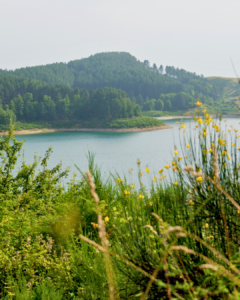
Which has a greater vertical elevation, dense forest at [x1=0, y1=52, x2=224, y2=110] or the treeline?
dense forest at [x1=0, y1=52, x2=224, y2=110]

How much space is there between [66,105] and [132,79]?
2981 inches

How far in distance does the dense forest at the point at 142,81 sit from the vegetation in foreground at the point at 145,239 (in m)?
Answer: 107

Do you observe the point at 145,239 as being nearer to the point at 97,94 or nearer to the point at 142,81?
the point at 97,94

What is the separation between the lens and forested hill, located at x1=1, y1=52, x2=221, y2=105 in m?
138

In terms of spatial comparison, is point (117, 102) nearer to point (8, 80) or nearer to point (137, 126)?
point (137, 126)

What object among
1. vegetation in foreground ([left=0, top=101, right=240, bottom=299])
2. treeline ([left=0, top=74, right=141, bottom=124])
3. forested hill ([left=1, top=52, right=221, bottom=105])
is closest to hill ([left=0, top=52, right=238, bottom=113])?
forested hill ([left=1, top=52, right=221, bottom=105])

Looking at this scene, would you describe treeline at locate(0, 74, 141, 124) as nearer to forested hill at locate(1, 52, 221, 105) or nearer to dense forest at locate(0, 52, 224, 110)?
dense forest at locate(0, 52, 224, 110)

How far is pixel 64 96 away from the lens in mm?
95375

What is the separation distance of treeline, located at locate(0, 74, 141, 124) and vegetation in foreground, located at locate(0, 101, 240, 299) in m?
75.1

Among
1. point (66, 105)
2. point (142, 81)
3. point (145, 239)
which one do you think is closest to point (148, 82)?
point (142, 81)

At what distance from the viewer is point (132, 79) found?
154 m

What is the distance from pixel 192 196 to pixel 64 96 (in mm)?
96956

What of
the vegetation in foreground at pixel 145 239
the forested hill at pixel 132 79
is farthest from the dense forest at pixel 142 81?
the vegetation in foreground at pixel 145 239

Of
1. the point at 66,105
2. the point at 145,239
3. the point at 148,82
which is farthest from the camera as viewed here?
the point at 148,82
